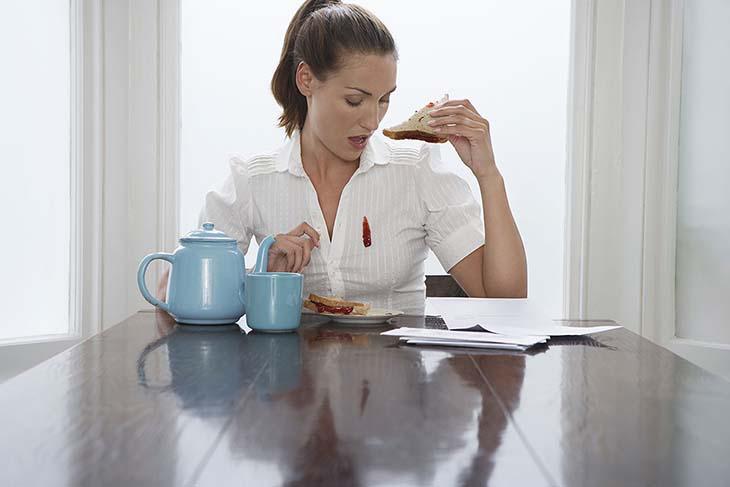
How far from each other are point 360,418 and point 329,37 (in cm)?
142

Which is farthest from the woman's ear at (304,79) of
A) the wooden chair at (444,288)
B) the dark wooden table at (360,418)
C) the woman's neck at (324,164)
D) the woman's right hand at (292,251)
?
the dark wooden table at (360,418)

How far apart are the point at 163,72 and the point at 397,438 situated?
8.12 ft

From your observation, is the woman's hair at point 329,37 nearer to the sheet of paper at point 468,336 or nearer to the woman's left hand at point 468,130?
the woman's left hand at point 468,130

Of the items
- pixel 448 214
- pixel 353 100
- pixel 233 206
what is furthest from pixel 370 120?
pixel 233 206

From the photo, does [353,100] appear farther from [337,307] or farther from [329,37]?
[337,307]

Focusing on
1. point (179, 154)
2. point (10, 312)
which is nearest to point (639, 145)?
point (179, 154)

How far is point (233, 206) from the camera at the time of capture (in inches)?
80.3

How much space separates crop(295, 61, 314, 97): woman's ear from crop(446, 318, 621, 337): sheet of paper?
2.95 ft

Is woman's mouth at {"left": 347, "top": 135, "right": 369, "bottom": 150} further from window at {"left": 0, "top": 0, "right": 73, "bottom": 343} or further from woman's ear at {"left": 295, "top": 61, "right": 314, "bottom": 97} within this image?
window at {"left": 0, "top": 0, "right": 73, "bottom": 343}

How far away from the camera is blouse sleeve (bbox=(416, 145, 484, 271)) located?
1994 mm

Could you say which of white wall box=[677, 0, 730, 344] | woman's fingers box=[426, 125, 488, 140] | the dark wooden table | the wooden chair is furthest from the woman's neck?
white wall box=[677, 0, 730, 344]

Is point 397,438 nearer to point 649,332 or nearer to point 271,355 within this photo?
point 271,355

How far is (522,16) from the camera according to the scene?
3.02 metres

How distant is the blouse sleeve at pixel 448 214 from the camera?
1.99 meters
